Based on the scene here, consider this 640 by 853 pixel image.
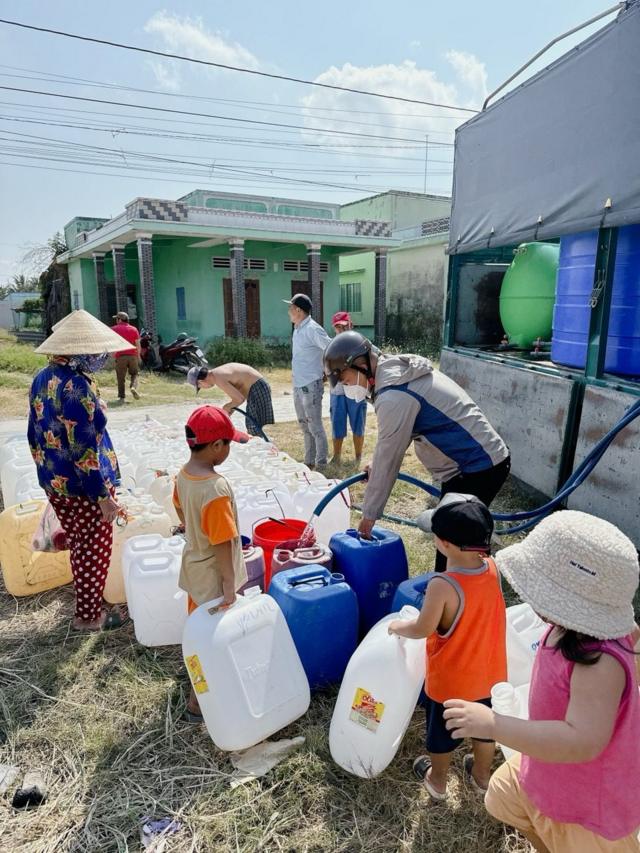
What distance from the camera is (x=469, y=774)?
90.0 inches

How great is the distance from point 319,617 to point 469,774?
85 centimetres

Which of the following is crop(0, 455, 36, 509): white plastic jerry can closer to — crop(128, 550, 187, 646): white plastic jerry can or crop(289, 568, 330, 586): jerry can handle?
crop(128, 550, 187, 646): white plastic jerry can

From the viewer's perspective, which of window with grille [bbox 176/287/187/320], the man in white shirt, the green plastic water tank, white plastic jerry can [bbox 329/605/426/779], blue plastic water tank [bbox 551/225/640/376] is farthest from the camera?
window with grille [bbox 176/287/187/320]

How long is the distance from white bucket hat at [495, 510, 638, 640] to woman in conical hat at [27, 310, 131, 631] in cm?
247

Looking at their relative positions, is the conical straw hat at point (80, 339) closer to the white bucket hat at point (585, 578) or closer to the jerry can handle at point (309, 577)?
the jerry can handle at point (309, 577)

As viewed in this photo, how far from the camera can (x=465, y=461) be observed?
2.92m

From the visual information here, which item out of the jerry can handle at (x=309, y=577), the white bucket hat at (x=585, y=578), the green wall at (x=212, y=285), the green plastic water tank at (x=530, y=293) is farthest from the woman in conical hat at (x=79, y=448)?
the green wall at (x=212, y=285)

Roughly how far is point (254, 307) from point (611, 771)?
1733 cm

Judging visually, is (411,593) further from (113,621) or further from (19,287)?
(19,287)

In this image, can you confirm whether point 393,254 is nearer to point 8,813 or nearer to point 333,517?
point 333,517

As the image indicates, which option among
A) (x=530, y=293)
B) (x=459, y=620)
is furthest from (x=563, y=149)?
(x=459, y=620)

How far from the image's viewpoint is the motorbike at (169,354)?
47.5 ft

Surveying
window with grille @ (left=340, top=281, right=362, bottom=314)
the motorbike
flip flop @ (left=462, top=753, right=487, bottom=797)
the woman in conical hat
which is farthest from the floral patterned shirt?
window with grille @ (left=340, top=281, right=362, bottom=314)

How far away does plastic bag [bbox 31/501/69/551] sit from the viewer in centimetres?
337
